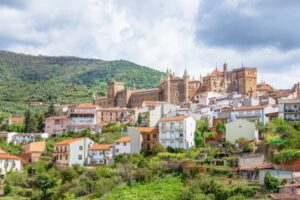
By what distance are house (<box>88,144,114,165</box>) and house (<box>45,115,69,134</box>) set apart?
22.3 meters

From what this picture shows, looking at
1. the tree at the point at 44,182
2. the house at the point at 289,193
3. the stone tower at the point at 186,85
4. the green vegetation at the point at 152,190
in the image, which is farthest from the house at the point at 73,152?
the stone tower at the point at 186,85

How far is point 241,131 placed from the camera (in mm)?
69250

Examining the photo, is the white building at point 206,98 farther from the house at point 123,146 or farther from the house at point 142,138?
the house at point 123,146

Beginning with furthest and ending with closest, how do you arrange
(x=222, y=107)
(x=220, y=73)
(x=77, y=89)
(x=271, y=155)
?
(x=77, y=89)
(x=220, y=73)
(x=222, y=107)
(x=271, y=155)

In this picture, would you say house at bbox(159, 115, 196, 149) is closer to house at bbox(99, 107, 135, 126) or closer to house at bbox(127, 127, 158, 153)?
house at bbox(127, 127, 158, 153)

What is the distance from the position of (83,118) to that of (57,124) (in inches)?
182

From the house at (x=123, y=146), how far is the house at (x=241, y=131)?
12.9m

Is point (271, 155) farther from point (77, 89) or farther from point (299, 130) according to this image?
point (77, 89)

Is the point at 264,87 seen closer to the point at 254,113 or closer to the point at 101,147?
the point at 254,113

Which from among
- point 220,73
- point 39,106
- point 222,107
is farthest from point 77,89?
point 222,107

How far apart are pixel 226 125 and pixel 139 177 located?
15777mm

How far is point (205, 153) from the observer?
65.1m

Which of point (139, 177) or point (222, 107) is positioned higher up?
point (222, 107)

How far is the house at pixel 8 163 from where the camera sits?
74.5 metres
